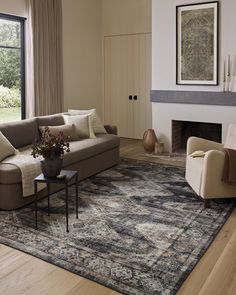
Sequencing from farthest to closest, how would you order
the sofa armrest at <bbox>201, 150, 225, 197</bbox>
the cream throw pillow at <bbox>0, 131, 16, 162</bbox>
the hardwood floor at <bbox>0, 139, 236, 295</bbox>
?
1. the cream throw pillow at <bbox>0, 131, 16, 162</bbox>
2. the sofa armrest at <bbox>201, 150, 225, 197</bbox>
3. the hardwood floor at <bbox>0, 139, 236, 295</bbox>

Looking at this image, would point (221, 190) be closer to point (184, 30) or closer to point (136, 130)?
point (184, 30)

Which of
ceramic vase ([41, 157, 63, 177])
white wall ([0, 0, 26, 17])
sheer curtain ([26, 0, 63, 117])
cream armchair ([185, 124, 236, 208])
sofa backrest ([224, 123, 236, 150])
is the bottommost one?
cream armchair ([185, 124, 236, 208])

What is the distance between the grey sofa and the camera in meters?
3.62

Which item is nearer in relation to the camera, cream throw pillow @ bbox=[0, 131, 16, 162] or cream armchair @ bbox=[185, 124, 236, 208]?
cream armchair @ bbox=[185, 124, 236, 208]

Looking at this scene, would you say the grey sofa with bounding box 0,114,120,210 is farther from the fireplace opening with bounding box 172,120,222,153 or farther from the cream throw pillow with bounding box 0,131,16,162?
the fireplace opening with bounding box 172,120,222,153

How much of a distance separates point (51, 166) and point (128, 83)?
4.66 meters

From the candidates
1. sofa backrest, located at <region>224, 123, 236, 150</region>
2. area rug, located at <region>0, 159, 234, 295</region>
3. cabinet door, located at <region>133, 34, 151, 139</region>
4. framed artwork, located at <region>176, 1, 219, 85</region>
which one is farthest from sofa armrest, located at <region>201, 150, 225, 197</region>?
cabinet door, located at <region>133, 34, 151, 139</region>

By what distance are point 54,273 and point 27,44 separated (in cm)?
449

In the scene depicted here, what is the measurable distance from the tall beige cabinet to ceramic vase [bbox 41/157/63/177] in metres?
4.36

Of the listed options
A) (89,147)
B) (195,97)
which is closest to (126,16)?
(195,97)

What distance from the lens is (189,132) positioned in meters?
6.67

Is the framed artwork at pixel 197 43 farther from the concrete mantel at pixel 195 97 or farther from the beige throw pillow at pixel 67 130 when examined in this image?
the beige throw pillow at pixel 67 130

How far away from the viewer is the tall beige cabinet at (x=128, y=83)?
7.26 metres

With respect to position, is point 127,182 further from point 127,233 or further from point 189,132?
point 189,132
